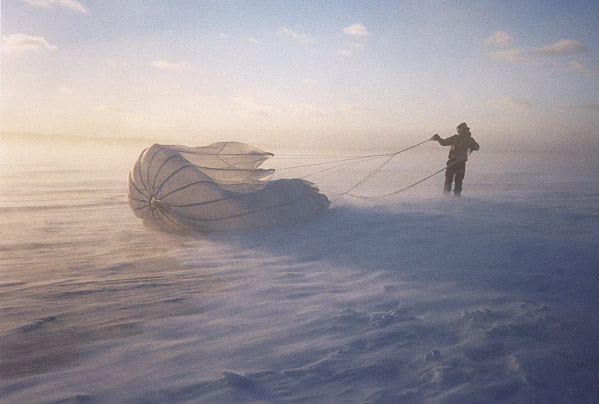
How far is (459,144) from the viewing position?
9141 millimetres

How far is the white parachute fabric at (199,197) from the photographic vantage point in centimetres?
661

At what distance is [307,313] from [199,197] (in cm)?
355

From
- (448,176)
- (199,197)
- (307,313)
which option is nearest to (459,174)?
(448,176)

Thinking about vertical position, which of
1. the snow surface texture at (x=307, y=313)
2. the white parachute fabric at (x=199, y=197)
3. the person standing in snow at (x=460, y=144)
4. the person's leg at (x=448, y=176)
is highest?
the person standing in snow at (x=460, y=144)

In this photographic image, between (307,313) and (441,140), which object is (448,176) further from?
(307,313)

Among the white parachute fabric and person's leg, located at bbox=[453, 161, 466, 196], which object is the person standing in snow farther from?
the white parachute fabric

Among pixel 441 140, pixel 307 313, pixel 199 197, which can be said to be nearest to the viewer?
pixel 307 313

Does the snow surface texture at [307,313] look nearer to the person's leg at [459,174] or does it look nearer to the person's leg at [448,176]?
the person's leg at [459,174]

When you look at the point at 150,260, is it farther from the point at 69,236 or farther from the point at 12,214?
the point at 12,214

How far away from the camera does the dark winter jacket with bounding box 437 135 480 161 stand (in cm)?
911

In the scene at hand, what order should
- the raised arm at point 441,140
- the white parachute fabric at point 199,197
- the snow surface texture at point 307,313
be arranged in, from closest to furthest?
the snow surface texture at point 307,313
the white parachute fabric at point 199,197
the raised arm at point 441,140

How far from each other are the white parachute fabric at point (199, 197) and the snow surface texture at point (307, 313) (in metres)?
0.30

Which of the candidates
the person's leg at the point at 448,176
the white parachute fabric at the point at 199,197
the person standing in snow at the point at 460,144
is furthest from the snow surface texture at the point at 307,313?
the person's leg at the point at 448,176

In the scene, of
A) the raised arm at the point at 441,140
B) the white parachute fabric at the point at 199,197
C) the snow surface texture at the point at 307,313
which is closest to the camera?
the snow surface texture at the point at 307,313
